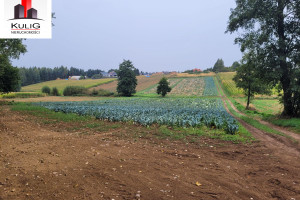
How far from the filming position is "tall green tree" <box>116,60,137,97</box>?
6656 centimetres

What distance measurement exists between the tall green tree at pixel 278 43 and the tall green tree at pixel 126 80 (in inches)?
1970

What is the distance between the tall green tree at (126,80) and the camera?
66.6 metres

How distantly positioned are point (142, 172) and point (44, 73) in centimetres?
14158

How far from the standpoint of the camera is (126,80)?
6681 cm

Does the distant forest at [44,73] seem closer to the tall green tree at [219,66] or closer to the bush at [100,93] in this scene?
the bush at [100,93]

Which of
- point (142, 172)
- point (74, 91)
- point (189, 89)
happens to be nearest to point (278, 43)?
point (142, 172)

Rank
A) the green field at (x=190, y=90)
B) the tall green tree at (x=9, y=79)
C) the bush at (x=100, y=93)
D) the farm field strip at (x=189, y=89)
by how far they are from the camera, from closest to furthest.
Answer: the tall green tree at (x=9, y=79) < the green field at (x=190, y=90) < the farm field strip at (x=189, y=89) < the bush at (x=100, y=93)

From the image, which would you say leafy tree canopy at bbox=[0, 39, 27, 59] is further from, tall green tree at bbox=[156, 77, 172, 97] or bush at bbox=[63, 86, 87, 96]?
bush at bbox=[63, 86, 87, 96]

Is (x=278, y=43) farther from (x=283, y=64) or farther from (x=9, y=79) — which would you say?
(x=9, y=79)

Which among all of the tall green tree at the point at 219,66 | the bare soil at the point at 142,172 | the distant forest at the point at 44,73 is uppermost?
the tall green tree at the point at 219,66

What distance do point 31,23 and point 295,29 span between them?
918 inches

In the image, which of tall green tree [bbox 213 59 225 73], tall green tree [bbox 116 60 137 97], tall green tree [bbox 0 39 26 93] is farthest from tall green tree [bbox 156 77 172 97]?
tall green tree [bbox 213 59 225 73]

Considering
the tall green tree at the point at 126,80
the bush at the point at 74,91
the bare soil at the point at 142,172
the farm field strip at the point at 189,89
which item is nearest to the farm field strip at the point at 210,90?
the farm field strip at the point at 189,89

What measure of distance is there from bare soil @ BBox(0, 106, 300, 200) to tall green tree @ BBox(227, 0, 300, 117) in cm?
1112
